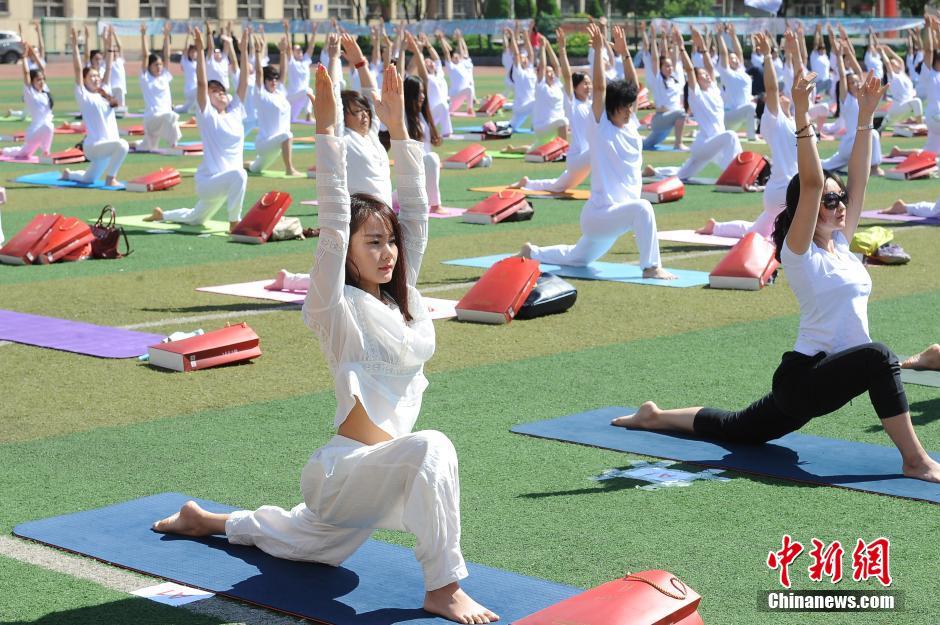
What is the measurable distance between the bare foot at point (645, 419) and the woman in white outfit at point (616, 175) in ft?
17.0

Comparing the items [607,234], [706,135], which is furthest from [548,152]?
[607,234]

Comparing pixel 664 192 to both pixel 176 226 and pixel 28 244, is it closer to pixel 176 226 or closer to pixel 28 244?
pixel 176 226

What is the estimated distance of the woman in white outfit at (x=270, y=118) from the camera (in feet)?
68.8

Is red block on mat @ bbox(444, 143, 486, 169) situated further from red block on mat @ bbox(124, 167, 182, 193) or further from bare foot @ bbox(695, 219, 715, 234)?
bare foot @ bbox(695, 219, 715, 234)

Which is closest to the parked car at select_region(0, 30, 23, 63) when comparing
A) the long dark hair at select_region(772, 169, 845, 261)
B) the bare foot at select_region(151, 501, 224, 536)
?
the long dark hair at select_region(772, 169, 845, 261)

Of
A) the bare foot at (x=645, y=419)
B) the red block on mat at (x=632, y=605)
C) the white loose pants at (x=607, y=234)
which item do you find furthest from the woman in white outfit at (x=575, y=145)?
the red block on mat at (x=632, y=605)

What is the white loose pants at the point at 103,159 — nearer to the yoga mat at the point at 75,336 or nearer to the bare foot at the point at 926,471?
the yoga mat at the point at 75,336

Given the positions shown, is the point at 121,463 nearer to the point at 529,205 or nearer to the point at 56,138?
the point at 529,205

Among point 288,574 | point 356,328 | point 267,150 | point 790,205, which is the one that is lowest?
point 267,150

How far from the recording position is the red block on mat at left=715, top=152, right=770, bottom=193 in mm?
20047

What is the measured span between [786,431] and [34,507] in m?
3.59

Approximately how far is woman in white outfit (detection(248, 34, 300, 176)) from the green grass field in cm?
669

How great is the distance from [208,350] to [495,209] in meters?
7.90

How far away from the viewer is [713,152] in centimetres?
2091
